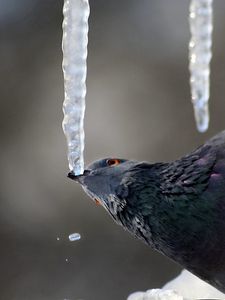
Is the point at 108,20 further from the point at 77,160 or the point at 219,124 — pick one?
the point at 77,160

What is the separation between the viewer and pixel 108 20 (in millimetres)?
3303

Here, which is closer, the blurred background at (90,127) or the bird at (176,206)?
the bird at (176,206)

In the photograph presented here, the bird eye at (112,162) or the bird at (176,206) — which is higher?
the bird eye at (112,162)

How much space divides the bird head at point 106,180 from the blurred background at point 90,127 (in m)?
1.72

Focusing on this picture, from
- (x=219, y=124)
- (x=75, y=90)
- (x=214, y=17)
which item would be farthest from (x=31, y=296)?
(x=75, y=90)

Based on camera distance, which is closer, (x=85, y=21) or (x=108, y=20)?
(x=85, y=21)

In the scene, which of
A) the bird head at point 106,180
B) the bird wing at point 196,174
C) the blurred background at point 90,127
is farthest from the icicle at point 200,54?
the blurred background at point 90,127

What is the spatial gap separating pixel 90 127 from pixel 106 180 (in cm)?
210

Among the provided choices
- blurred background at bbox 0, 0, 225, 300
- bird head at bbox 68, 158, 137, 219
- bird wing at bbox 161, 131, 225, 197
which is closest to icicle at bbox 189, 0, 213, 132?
bird wing at bbox 161, 131, 225, 197

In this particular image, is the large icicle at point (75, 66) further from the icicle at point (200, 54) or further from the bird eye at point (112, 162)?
the icicle at point (200, 54)

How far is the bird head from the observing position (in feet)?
3.71

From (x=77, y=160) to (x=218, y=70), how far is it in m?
2.21

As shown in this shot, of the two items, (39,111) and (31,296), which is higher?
(39,111)

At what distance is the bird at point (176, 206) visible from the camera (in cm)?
113
